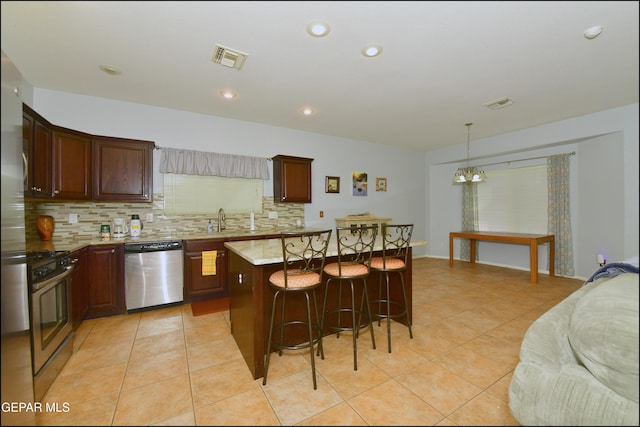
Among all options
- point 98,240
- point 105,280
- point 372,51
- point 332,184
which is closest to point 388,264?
point 372,51

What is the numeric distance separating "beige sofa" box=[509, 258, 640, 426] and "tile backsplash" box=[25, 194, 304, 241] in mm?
3767

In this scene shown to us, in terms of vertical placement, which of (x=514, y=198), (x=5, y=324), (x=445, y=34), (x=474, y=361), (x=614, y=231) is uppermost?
(x=445, y=34)

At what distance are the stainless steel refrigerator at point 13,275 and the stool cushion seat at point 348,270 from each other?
1688 mm

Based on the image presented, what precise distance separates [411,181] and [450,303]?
Result: 3643 mm

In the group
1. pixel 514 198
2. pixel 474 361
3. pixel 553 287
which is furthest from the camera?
pixel 514 198

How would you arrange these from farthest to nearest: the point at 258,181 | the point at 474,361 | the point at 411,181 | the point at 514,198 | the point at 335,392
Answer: the point at 411,181 < the point at 514,198 < the point at 258,181 < the point at 474,361 < the point at 335,392

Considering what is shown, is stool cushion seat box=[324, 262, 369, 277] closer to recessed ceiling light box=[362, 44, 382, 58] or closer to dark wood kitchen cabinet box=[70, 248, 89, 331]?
recessed ceiling light box=[362, 44, 382, 58]

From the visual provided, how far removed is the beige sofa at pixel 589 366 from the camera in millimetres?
939

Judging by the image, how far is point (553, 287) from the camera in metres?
3.67

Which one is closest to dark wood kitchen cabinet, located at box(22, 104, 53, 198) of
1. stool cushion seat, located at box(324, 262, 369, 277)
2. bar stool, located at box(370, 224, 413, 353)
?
stool cushion seat, located at box(324, 262, 369, 277)

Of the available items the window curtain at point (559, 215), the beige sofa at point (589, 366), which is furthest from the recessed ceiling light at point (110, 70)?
the window curtain at point (559, 215)

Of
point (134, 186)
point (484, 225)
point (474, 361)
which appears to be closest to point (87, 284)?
point (134, 186)

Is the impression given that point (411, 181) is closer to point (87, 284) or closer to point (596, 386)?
point (596, 386)

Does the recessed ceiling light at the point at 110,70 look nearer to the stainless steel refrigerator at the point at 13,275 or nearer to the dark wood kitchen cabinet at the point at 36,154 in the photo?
the dark wood kitchen cabinet at the point at 36,154
